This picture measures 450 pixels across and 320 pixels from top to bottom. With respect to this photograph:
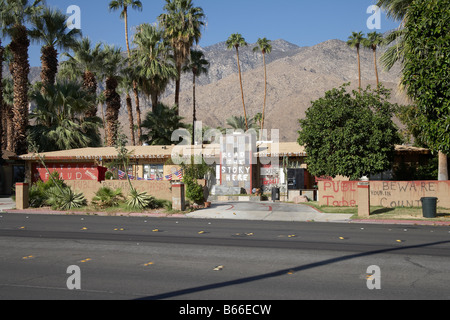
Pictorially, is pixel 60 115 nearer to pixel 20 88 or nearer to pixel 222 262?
pixel 20 88

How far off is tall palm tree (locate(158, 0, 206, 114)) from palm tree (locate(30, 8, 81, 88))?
9513mm

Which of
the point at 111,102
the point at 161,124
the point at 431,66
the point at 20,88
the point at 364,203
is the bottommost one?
the point at 364,203

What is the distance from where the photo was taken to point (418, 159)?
1299 inches

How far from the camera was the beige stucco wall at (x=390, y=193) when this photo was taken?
24.6 metres

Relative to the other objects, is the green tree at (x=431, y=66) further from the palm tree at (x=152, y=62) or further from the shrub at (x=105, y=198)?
the palm tree at (x=152, y=62)

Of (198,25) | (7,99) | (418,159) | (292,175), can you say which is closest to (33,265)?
(292,175)

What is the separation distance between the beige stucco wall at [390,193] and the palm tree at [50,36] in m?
29.6

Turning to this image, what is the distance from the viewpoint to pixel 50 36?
43844 mm

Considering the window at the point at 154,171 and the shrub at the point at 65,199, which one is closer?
the shrub at the point at 65,199

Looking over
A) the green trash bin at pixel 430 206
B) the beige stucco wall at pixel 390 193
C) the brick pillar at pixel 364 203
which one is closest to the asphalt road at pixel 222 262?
the green trash bin at pixel 430 206

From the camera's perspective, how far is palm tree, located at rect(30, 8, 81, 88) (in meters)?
43.2

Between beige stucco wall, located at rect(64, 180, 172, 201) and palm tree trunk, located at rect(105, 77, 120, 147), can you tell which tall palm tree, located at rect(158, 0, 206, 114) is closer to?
palm tree trunk, located at rect(105, 77, 120, 147)

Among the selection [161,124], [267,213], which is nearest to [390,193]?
[267,213]

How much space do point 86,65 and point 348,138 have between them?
31.8m
